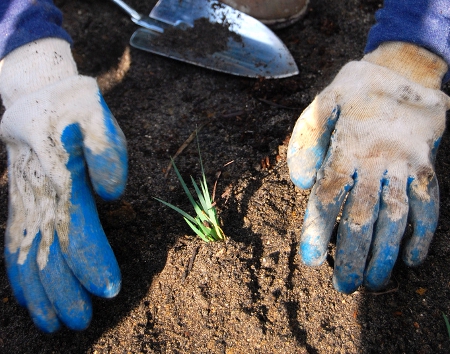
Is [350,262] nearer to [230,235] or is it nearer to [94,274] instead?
[230,235]

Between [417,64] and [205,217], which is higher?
[417,64]

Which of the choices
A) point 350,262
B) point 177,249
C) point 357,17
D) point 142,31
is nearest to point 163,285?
point 177,249

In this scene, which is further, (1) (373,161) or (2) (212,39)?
(2) (212,39)

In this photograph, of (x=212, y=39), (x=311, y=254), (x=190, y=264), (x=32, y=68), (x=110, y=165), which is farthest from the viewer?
(x=212, y=39)

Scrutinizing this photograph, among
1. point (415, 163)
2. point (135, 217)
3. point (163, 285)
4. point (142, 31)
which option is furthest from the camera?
point (142, 31)

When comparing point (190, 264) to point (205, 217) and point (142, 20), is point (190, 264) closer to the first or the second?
point (205, 217)

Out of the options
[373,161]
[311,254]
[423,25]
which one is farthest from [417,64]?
[311,254]

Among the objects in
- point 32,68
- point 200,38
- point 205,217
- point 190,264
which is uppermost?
point 32,68

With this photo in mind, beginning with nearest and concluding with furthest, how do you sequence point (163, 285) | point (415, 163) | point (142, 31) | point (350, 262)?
1. point (350, 262)
2. point (415, 163)
3. point (163, 285)
4. point (142, 31)
